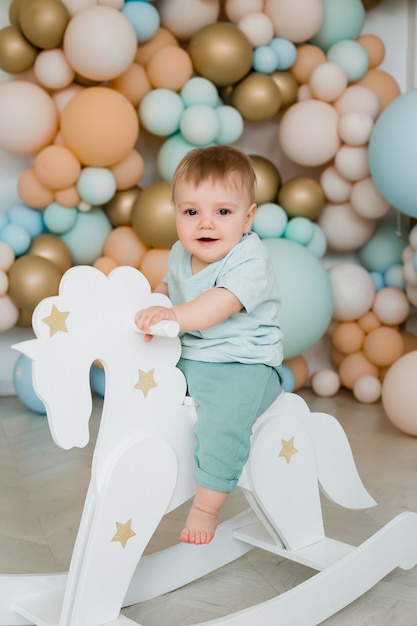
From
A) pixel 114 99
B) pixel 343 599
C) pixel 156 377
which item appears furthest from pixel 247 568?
pixel 114 99

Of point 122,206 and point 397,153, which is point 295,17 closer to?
point 397,153

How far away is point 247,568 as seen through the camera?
153 centimetres

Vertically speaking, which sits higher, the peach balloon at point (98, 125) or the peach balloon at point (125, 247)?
the peach balloon at point (98, 125)

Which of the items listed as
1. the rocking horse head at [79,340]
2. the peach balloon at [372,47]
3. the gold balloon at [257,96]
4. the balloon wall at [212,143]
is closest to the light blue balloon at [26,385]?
the balloon wall at [212,143]

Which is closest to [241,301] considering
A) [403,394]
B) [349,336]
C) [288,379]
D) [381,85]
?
[403,394]

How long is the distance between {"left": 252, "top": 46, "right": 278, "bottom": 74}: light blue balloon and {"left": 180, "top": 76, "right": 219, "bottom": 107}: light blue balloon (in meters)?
0.18

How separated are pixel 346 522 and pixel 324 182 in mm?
1298

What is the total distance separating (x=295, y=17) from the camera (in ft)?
8.18

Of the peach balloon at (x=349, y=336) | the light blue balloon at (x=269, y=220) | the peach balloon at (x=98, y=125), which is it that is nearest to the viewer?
the peach balloon at (x=98, y=125)

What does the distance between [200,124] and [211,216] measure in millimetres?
1196

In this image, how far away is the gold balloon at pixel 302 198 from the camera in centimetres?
257

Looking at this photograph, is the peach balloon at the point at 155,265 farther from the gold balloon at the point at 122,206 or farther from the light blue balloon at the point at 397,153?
the light blue balloon at the point at 397,153

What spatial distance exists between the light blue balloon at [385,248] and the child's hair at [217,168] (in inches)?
61.9

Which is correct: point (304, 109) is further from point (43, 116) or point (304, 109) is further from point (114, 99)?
point (43, 116)
